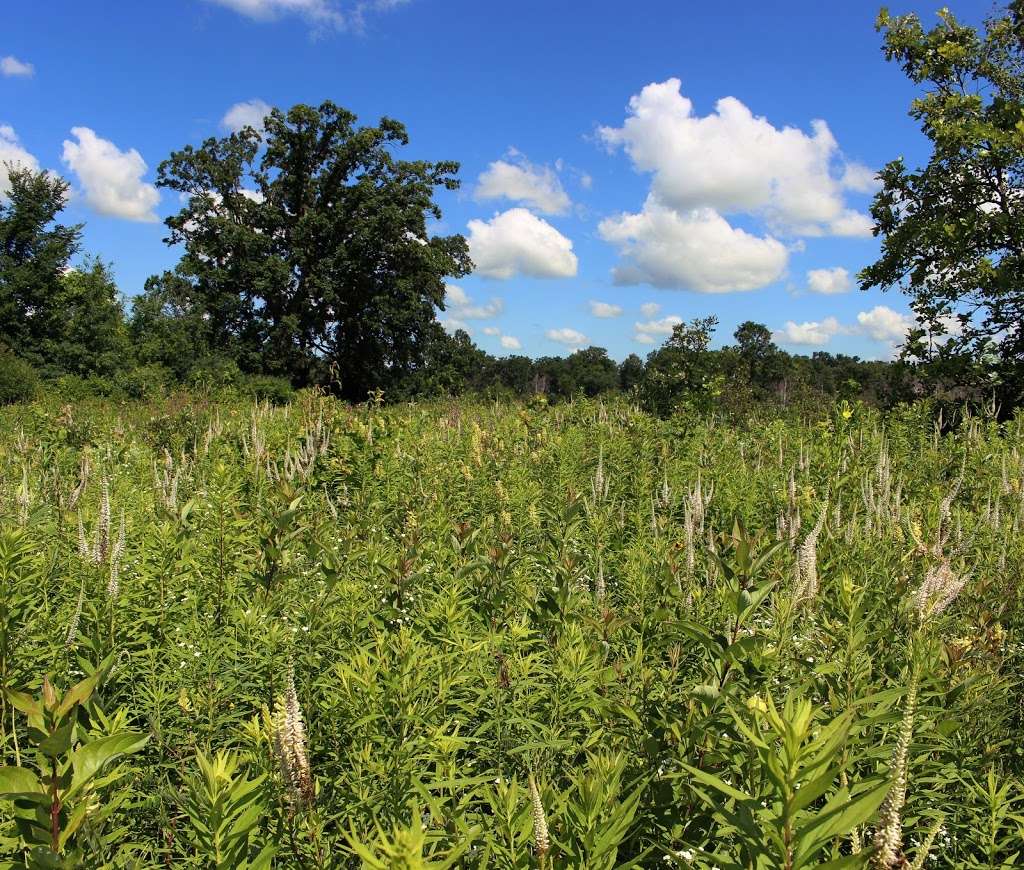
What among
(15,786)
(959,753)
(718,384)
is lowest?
(959,753)

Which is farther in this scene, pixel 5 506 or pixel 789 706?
pixel 5 506

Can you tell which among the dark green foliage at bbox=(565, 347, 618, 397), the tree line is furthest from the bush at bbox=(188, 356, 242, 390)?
the dark green foliage at bbox=(565, 347, 618, 397)

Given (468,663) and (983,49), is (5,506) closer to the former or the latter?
(468,663)

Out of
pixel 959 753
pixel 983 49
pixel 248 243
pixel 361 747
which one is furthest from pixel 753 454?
pixel 248 243

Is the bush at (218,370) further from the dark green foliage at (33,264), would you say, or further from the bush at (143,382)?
the dark green foliage at (33,264)

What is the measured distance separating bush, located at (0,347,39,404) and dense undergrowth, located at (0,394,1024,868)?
79.3 ft

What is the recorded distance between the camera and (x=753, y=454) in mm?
8469

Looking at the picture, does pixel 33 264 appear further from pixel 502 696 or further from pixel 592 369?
pixel 592 369

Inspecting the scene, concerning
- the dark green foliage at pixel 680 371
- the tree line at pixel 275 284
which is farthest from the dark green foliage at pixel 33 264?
the dark green foliage at pixel 680 371

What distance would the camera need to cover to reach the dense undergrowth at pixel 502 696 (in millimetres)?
1352

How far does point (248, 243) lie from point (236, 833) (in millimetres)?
38932

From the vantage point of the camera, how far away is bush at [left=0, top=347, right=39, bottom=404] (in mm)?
24150

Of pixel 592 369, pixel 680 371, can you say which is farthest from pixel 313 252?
pixel 592 369

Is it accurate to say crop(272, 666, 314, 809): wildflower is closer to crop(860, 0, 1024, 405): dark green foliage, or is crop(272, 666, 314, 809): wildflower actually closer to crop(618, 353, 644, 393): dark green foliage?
crop(860, 0, 1024, 405): dark green foliage
